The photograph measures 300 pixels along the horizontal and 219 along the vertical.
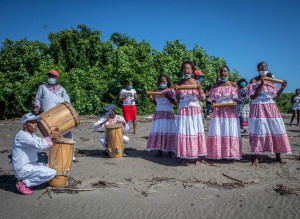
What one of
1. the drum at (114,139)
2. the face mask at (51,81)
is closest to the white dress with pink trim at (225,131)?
the drum at (114,139)

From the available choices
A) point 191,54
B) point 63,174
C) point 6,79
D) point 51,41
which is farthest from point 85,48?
point 63,174

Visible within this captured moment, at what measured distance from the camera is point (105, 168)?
5.23 metres

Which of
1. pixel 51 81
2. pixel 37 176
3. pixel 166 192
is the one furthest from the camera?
pixel 51 81

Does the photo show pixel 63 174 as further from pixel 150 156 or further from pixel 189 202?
pixel 150 156

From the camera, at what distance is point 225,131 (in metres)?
5.32

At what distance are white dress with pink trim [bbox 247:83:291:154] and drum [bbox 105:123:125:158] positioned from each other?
3006 millimetres

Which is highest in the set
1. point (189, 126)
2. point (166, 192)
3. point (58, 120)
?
point (58, 120)

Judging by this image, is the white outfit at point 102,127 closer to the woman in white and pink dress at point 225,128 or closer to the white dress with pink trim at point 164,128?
the white dress with pink trim at point 164,128

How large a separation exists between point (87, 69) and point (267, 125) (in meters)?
17.5

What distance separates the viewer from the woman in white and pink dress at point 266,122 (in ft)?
16.8

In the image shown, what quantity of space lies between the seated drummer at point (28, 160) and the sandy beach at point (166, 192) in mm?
214

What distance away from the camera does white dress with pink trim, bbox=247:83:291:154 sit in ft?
16.8

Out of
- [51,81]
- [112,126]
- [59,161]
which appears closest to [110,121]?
[112,126]

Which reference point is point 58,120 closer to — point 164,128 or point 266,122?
point 164,128
